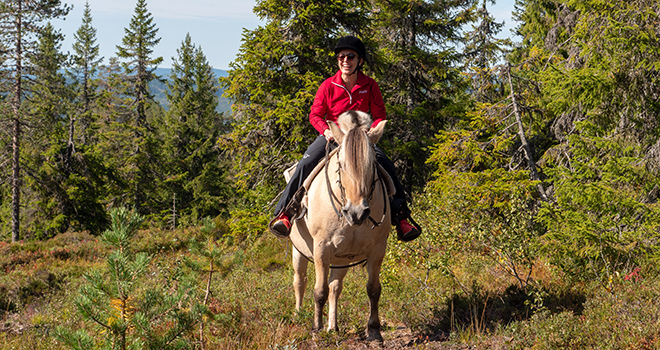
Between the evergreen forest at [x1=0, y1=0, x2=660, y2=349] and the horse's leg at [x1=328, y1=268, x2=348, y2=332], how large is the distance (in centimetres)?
26

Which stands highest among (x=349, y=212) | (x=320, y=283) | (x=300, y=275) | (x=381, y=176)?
(x=381, y=176)

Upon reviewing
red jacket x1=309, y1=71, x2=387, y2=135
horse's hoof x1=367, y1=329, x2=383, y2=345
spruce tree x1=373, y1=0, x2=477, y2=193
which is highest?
spruce tree x1=373, y1=0, x2=477, y2=193

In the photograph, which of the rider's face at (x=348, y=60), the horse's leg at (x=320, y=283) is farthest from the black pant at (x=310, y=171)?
the rider's face at (x=348, y=60)

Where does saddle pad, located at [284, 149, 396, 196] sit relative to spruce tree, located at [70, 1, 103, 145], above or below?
below

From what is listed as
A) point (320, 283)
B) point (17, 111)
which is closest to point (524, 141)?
point (320, 283)

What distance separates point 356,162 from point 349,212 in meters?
0.52

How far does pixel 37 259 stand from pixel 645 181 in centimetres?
2110

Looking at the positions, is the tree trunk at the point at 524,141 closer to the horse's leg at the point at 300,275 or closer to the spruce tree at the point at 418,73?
the spruce tree at the point at 418,73

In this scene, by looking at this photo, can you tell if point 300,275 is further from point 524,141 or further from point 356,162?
point 524,141

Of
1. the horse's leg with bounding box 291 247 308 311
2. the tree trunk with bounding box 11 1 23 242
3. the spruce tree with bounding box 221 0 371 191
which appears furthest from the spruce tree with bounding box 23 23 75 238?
the horse's leg with bounding box 291 247 308 311

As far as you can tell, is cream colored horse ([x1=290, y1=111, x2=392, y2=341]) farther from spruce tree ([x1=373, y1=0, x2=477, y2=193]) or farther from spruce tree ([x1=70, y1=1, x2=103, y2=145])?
spruce tree ([x1=70, y1=1, x2=103, y2=145])

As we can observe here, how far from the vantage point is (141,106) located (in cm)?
3409

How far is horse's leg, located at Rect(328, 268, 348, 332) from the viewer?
561cm

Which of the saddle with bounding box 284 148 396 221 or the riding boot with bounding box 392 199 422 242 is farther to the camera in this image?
the riding boot with bounding box 392 199 422 242
